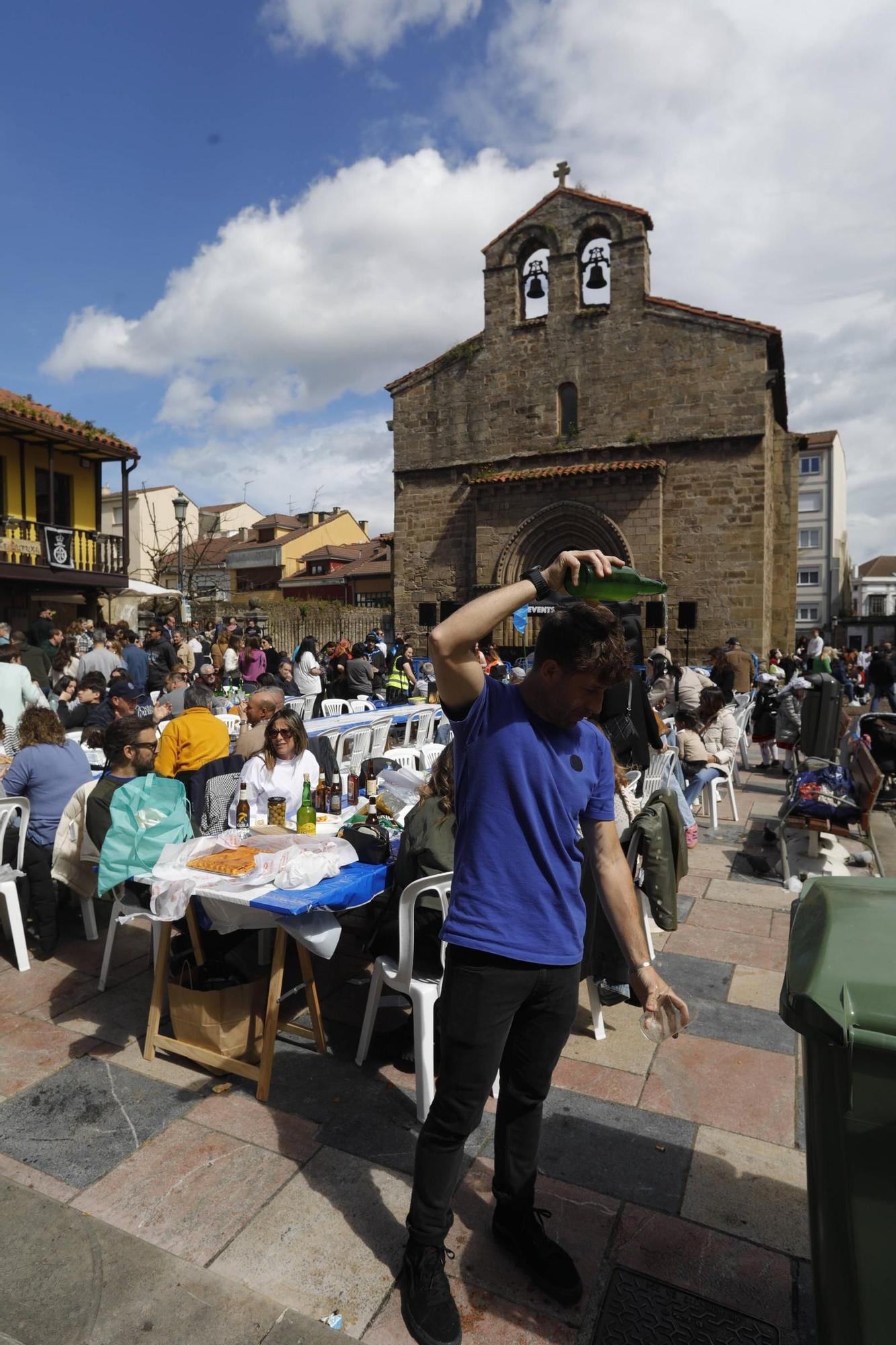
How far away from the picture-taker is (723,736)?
8.09 metres

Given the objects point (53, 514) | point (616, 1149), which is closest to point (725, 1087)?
point (616, 1149)

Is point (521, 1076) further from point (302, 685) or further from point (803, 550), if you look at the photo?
point (803, 550)

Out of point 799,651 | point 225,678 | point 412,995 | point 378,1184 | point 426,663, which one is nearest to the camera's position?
point 378,1184

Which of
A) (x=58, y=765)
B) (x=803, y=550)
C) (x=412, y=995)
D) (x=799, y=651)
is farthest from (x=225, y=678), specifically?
(x=803, y=550)

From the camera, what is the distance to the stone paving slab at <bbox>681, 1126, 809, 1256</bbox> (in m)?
2.53

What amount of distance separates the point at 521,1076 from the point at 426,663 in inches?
530

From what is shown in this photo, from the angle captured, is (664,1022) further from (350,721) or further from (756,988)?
(350,721)

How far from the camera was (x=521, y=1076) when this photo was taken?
220cm

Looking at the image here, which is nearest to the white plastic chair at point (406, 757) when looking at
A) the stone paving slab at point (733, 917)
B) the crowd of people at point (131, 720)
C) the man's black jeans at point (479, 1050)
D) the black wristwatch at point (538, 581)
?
the crowd of people at point (131, 720)

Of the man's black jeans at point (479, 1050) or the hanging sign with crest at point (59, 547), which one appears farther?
the hanging sign with crest at point (59, 547)

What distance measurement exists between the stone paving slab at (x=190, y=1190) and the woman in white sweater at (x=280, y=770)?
2.07 metres

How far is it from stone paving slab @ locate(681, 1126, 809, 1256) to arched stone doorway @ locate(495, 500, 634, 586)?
58.7 feet

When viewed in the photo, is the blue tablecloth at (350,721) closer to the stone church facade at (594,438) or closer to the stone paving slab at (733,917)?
the stone paving slab at (733,917)

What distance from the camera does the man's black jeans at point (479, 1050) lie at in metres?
2.03
